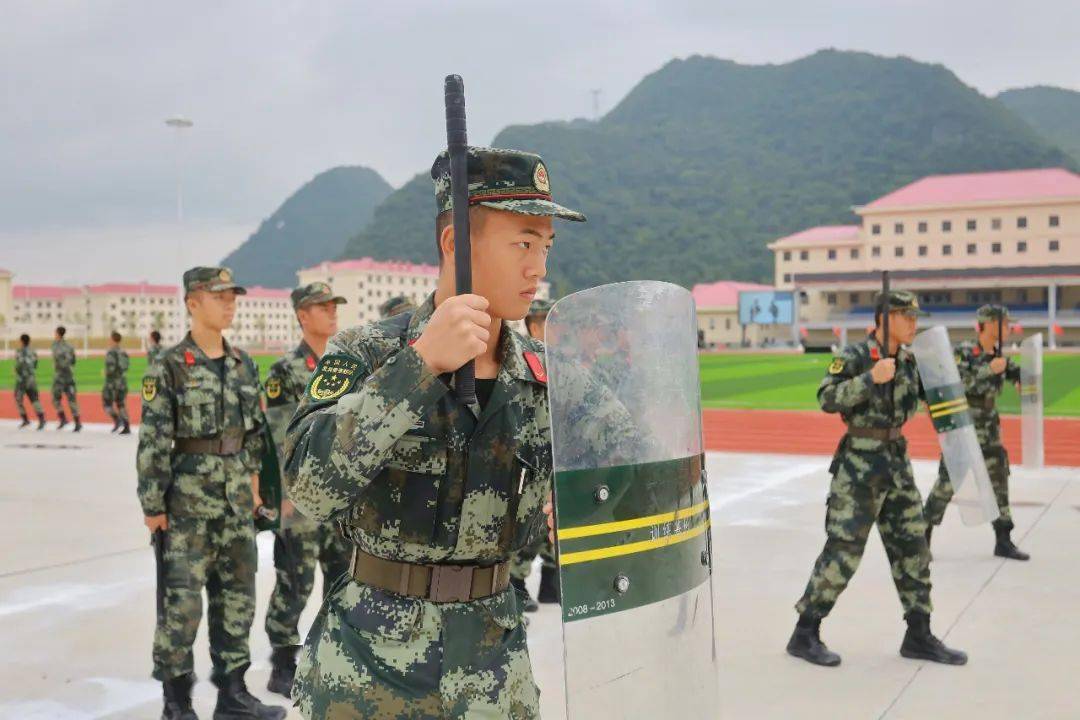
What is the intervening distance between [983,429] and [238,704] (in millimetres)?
5974

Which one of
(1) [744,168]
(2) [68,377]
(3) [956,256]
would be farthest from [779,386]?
(1) [744,168]

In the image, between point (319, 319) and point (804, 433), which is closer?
point (319, 319)

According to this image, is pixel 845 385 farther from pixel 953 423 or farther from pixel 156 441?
pixel 156 441

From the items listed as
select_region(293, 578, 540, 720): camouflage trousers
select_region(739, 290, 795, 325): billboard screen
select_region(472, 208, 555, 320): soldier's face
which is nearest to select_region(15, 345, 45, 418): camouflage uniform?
select_region(293, 578, 540, 720): camouflage trousers

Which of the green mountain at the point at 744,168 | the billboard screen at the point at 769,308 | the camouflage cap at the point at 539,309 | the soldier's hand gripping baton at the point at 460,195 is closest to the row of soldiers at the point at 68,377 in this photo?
the camouflage cap at the point at 539,309

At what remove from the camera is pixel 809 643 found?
5.06 metres

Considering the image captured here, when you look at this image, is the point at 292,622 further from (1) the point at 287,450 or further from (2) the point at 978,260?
(2) the point at 978,260

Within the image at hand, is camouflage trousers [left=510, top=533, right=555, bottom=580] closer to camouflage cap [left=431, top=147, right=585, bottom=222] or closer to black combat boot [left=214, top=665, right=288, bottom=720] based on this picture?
black combat boot [left=214, top=665, right=288, bottom=720]

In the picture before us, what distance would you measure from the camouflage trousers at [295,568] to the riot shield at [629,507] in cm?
313

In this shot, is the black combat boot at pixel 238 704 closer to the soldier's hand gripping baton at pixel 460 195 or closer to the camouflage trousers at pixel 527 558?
the camouflage trousers at pixel 527 558

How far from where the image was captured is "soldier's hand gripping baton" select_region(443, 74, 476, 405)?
6.19ft

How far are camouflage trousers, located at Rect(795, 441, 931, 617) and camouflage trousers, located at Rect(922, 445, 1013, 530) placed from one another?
91.5 inches

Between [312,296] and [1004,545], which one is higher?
[312,296]

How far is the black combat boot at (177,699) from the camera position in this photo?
4207mm
